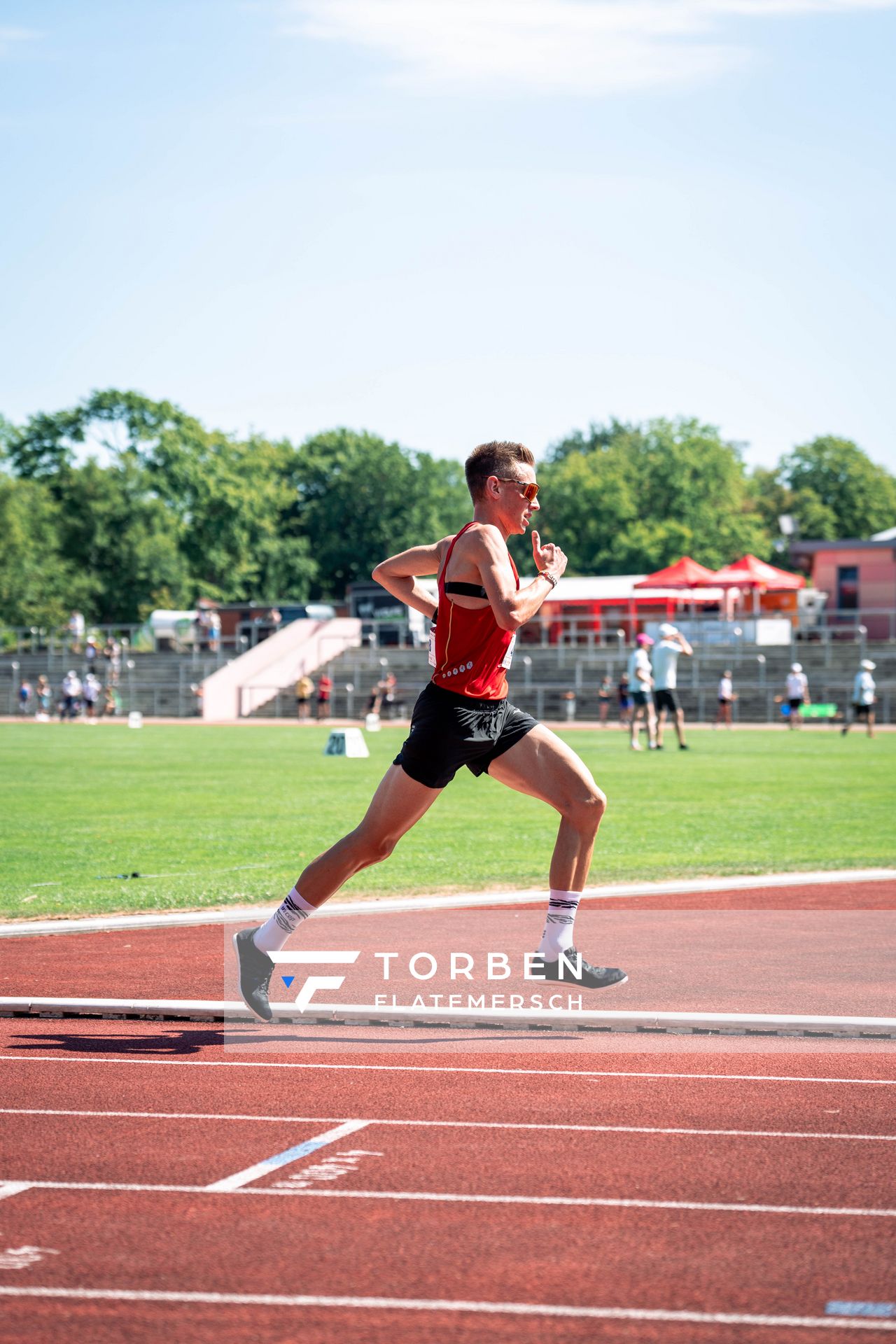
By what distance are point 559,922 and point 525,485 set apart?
1.93 meters

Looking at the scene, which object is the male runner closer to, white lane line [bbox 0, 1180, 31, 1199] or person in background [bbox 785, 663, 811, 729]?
white lane line [bbox 0, 1180, 31, 1199]

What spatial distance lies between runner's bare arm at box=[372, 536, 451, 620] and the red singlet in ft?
0.51

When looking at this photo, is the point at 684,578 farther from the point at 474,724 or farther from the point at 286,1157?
the point at 286,1157

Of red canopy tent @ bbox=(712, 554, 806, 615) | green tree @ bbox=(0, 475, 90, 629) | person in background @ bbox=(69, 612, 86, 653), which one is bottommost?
person in background @ bbox=(69, 612, 86, 653)

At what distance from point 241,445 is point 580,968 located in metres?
101

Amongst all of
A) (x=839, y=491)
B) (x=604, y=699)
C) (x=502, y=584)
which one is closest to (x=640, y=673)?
(x=604, y=699)

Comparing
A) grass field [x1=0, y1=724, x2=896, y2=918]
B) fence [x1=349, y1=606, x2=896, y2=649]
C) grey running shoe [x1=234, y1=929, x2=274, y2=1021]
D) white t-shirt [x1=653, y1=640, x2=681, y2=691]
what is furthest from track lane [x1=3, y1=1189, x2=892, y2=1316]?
fence [x1=349, y1=606, x2=896, y2=649]

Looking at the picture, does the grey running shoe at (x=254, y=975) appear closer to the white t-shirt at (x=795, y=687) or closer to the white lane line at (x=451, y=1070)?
the white lane line at (x=451, y=1070)

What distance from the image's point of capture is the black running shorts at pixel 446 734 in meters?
6.51

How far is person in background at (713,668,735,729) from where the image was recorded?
4431 cm

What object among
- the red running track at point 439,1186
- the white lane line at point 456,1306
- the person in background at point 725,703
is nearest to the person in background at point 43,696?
the person in background at point 725,703

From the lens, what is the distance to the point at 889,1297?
139 inches

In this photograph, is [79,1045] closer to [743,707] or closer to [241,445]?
[743,707]

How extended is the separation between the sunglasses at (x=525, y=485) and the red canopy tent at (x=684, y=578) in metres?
46.0
